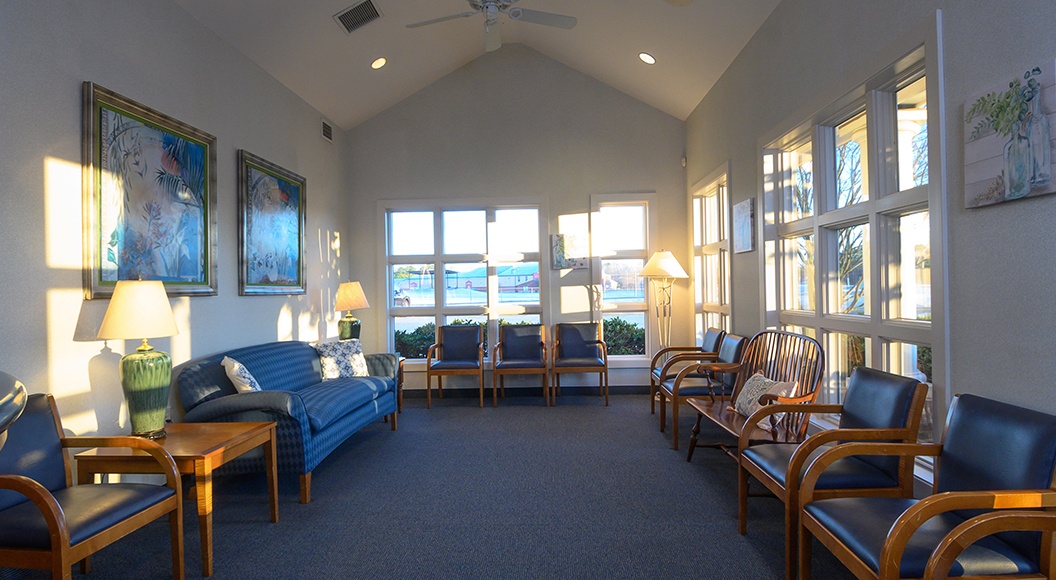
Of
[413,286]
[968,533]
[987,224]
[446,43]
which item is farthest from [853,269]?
[413,286]

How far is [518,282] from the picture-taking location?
21.9 feet

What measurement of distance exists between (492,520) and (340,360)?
249 centimetres

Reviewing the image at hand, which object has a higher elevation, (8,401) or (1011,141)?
(1011,141)

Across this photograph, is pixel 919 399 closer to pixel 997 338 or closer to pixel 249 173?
pixel 997 338

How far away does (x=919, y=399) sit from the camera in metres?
2.25

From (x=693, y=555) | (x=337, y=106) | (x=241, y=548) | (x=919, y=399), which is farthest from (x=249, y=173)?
(x=919, y=399)

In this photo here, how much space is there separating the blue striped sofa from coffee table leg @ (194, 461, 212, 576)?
726 mm

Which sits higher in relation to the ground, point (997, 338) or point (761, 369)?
point (997, 338)

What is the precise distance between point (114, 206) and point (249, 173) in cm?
143

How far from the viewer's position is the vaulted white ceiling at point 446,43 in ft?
13.6

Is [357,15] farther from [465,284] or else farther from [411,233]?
[465,284]

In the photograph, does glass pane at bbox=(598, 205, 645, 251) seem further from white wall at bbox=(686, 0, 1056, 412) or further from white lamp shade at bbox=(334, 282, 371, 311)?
white wall at bbox=(686, 0, 1056, 412)

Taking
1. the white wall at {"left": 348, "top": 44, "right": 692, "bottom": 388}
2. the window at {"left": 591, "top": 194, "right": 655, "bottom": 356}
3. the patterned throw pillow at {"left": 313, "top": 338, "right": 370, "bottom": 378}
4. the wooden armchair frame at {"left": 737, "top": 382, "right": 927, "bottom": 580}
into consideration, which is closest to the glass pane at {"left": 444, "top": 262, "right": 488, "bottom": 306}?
the white wall at {"left": 348, "top": 44, "right": 692, "bottom": 388}

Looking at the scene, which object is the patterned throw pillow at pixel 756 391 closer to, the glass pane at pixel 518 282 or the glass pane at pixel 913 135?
the glass pane at pixel 913 135
